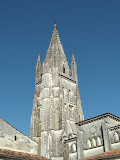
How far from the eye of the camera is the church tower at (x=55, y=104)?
3016 cm

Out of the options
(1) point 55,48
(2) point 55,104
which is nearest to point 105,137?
(2) point 55,104

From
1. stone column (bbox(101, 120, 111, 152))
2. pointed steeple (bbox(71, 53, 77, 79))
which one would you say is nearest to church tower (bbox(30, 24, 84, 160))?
pointed steeple (bbox(71, 53, 77, 79))

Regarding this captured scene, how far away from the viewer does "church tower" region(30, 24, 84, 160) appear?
3016 cm

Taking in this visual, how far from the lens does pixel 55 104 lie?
109 ft

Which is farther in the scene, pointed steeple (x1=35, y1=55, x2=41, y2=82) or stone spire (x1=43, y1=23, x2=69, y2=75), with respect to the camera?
pointed steeple (x1=35, y1=55, x2=41, y2=82)

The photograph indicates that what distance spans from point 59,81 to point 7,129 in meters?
16.3

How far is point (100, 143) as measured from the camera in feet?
79.9

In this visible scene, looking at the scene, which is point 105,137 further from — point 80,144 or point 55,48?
point 55,48

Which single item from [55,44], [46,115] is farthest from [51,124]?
[55,44]

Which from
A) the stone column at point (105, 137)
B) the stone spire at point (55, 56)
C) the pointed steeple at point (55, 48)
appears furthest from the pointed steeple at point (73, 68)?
the stone column at point (105, 137)

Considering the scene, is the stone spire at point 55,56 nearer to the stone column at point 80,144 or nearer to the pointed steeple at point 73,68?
the pointed steeple at point 73,68

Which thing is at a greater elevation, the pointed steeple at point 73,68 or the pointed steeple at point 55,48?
the pointed steeple at point 55,48

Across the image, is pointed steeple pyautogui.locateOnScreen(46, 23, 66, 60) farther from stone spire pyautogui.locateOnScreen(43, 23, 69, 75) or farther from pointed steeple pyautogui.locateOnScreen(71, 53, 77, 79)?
pointed steeple pyautogui.locateOnScreen(71, 53, 77, 79)

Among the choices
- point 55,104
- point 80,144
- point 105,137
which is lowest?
point 80,144
